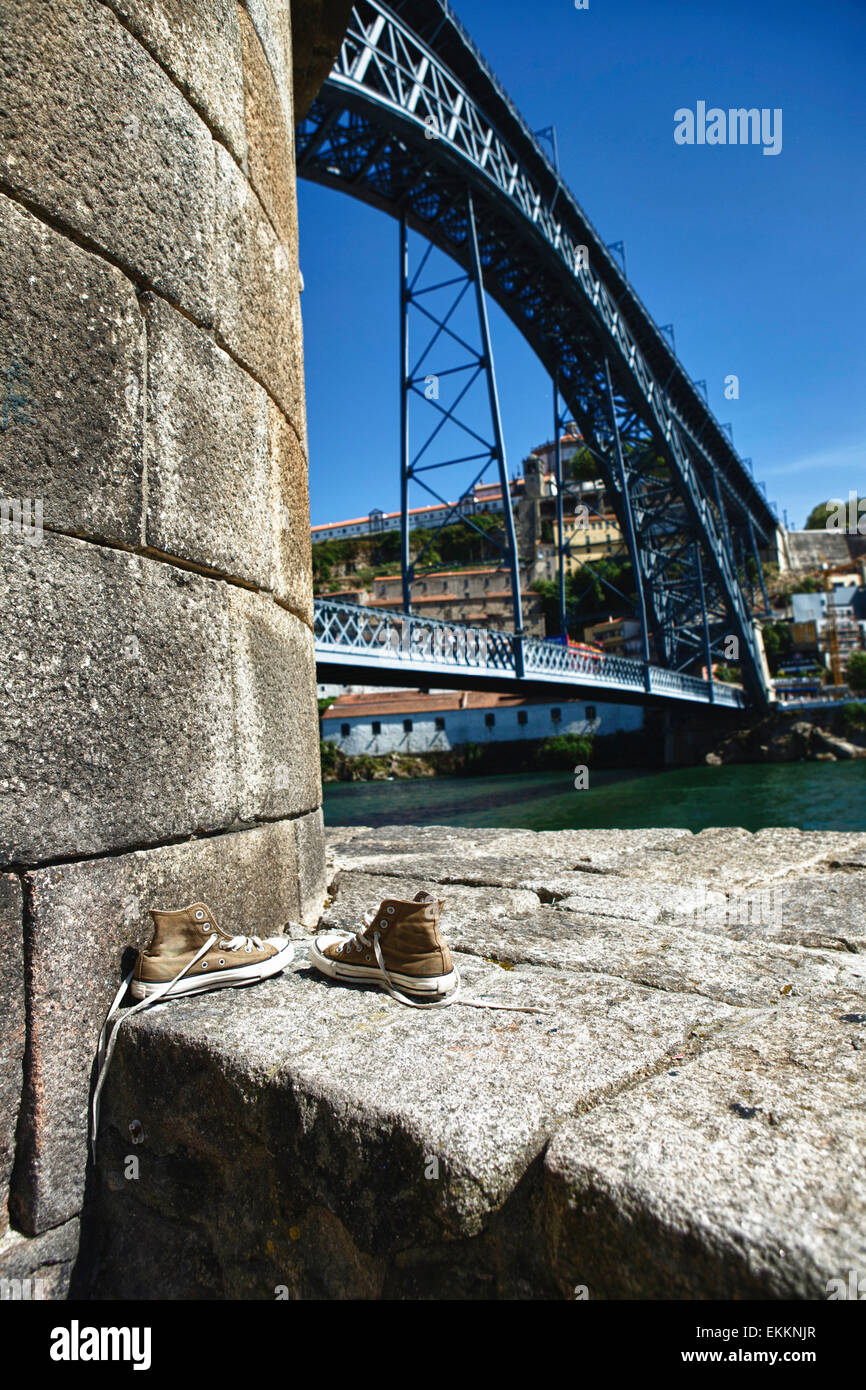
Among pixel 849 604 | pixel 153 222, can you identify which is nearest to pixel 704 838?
pixel 153 222

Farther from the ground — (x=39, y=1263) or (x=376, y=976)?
(x=376, y=976)

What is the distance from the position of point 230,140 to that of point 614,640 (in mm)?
47392

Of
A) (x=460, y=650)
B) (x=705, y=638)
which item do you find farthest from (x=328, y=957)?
(x=705, y=638)

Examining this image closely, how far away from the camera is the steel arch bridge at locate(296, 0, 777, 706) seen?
613 inches

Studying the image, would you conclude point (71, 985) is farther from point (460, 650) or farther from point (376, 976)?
point (460, 650)

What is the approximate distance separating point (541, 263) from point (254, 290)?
2440cm

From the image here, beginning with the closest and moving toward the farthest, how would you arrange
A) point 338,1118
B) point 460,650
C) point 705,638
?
1. point 338,1118
2. point 460,650
3. point 705,638

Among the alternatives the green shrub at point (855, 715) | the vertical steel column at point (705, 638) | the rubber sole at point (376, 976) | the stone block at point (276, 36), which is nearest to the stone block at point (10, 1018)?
the rubber sole at point (376, 976)

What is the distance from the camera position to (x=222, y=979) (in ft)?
5.00

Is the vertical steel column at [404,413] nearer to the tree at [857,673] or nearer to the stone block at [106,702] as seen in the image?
the stone block at [106,702]

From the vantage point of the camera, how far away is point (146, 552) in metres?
1.51

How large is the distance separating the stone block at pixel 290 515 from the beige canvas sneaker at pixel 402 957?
89cm

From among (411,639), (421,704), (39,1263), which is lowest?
(39,1263)
